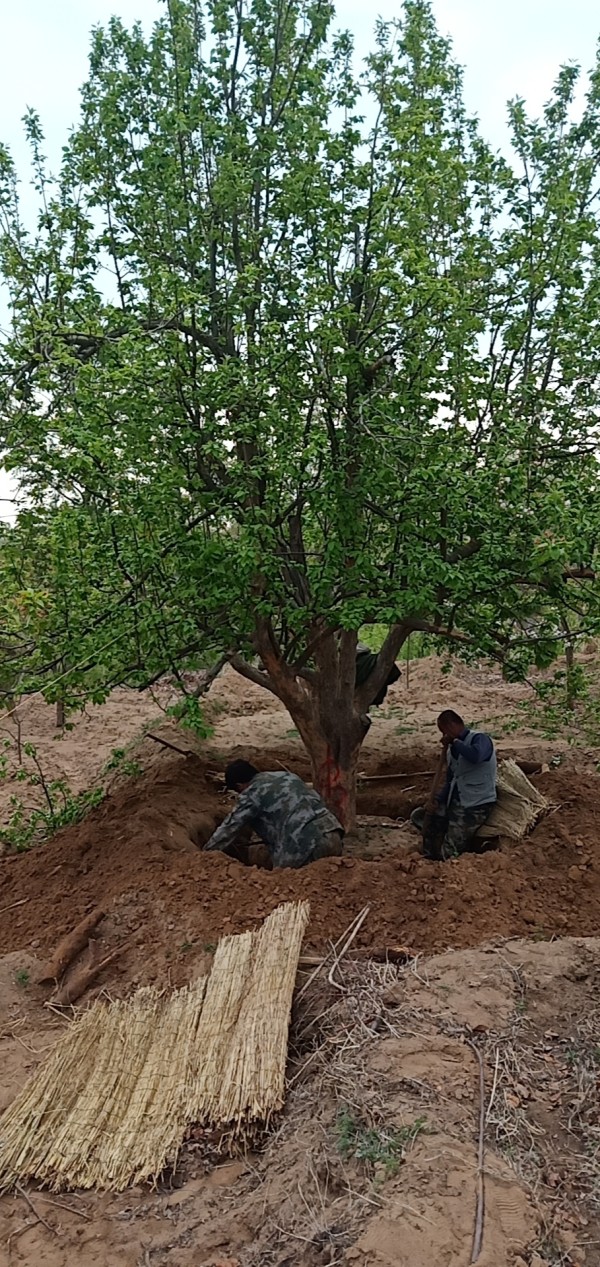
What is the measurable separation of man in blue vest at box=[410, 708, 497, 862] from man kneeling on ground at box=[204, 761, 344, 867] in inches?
34.2

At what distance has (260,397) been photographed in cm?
577

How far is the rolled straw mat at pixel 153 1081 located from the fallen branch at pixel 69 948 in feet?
2.22

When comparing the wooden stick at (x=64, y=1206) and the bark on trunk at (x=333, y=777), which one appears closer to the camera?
the wooden stick at (x=64, y=1206)

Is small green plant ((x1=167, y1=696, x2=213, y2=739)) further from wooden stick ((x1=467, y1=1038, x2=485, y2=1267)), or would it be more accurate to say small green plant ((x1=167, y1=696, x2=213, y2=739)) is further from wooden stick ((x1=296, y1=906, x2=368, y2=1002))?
wooden stick ((x1=467, y1=1038, x2=485, y2=1267))

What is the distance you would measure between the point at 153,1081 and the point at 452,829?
3.32 meters

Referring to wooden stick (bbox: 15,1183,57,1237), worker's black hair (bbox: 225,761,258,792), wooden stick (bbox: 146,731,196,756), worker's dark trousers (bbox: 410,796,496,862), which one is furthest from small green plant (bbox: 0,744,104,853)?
wooden stick (bbox: 15,1183,57,1237)

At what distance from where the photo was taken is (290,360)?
581cm

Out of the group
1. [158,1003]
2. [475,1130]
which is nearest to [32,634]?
[158,1003]

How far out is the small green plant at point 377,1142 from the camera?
3.32 metres

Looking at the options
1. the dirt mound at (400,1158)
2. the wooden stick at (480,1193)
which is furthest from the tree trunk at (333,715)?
the wooden stick at (480,1193)

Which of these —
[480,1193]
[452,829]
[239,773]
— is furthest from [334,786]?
[480,1193]

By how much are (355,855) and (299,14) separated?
6069mm

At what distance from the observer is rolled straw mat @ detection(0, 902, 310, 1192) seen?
3.81 meters

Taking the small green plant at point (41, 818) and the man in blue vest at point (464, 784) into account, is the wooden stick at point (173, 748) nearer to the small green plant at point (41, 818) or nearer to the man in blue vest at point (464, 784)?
the small green plant at point (41, 818)
